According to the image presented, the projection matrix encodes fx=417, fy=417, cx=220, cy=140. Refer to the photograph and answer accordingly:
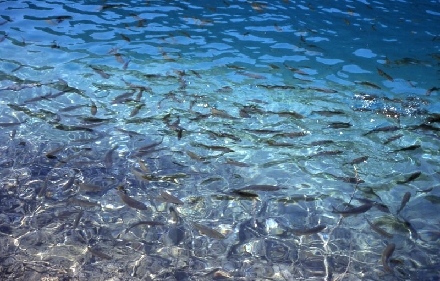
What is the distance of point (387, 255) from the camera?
459 centimetres

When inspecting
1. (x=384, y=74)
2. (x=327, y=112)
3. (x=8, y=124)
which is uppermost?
(x=384, y=74)

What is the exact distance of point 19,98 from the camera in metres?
7.37

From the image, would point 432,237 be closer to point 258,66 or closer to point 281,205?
point 281,205

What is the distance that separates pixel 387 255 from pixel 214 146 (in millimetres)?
2839

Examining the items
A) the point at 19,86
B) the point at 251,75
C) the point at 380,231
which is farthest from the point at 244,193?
the point at 19,86

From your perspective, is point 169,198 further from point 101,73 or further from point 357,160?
A: point 101,73

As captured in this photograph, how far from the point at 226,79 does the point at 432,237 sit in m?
4.95

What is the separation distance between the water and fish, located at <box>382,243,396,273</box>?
0.18 ft

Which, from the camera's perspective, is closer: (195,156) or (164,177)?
(164,177)

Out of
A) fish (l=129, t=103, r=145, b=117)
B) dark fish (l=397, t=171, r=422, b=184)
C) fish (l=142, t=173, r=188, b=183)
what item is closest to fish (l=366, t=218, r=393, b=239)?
dark fish (l=397, t=171, r=422, b=184)

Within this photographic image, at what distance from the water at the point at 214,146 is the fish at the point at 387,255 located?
0.18 feet

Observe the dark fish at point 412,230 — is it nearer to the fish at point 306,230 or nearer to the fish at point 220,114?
the fish at point 306,230

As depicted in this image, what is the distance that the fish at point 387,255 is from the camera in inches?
175

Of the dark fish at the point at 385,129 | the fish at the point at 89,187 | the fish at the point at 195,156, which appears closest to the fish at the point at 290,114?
the dark fish at the point at 385,129
